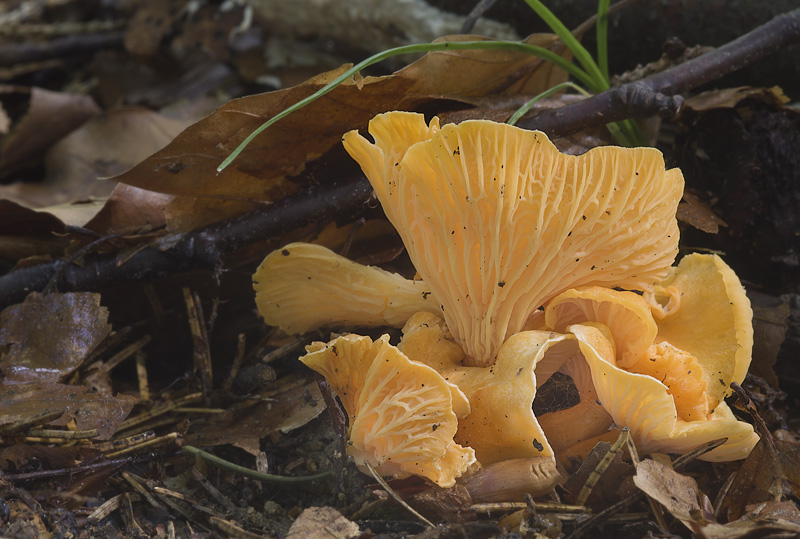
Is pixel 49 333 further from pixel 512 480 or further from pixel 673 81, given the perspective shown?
pixel 673 81

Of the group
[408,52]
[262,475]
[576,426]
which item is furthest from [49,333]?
[576,426]

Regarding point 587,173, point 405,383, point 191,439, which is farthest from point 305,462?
point 587,173

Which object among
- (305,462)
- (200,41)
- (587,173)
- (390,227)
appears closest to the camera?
(587,173)

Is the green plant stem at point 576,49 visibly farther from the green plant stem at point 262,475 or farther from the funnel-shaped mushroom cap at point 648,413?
the green plant stem at point 262,475

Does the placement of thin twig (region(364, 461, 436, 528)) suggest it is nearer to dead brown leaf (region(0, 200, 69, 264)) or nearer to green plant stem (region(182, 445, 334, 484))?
green plant stem (region(182, 445, 334, 484))

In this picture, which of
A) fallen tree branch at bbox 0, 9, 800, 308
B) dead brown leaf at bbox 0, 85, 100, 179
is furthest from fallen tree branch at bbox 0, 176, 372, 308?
dead brown leaf at bbox 0, 85, 100, 179

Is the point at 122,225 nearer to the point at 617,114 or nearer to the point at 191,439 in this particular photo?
the point at 191,439
